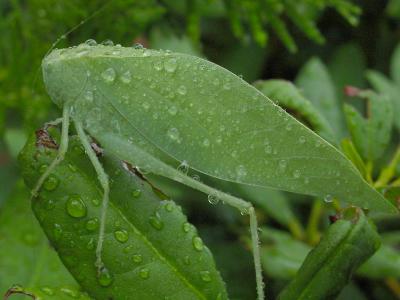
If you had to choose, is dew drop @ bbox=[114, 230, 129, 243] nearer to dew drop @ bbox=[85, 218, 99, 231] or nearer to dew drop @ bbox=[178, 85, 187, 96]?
dew drop @ bbox=[85, 218, 99, 231]

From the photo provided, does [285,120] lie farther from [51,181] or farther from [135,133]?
[51,181]

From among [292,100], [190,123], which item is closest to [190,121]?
[190,123]

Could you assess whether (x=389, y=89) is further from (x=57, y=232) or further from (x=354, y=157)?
(x=57, y=232)

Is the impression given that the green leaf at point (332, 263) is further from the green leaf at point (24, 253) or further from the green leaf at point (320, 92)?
the green leaf at point (320, 92)

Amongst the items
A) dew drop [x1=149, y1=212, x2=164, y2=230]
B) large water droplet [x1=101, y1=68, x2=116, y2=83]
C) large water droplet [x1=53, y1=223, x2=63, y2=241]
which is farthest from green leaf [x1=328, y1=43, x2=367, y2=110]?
large water droplet [x1=53, y1=223, x2=63, y2=241]

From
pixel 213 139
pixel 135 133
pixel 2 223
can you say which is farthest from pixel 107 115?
pixel 2 223

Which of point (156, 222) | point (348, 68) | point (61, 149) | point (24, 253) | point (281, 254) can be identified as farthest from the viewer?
point (348, 68)

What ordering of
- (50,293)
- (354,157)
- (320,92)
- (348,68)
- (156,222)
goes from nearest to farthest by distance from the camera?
1. (50,293)
2. (156,222)
3. (354,157)
4. (320,92)
5. (348,68)
